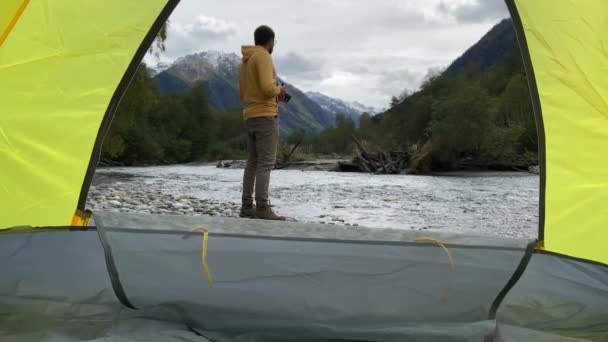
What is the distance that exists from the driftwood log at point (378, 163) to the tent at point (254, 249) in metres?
16.0

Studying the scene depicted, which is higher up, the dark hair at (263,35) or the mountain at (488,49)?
the mountain at (488,49)

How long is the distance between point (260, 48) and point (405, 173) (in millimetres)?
15016

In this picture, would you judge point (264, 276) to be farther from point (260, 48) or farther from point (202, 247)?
point (260, 48)

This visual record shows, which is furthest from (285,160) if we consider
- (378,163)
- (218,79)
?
(218,79)

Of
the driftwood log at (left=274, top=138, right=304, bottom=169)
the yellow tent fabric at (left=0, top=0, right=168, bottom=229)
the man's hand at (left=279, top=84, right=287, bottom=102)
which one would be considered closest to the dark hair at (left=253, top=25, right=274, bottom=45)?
the man's hand at (left=279, top=84, right=287, bottom=102)

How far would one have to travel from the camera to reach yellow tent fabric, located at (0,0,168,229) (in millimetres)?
1856

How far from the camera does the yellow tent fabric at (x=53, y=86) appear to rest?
1.86m

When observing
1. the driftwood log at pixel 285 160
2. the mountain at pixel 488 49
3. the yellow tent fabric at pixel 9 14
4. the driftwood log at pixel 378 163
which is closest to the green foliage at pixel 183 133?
the driftwood log at pixel 285 160

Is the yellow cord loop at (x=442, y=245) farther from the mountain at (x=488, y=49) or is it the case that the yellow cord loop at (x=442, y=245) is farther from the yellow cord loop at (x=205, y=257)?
the mountain at (x=488, y=49)

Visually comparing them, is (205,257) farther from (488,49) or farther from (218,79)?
(218,79)

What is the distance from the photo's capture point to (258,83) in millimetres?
3279

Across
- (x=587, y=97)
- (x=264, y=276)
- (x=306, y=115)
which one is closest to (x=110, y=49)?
(x=264, y=276)

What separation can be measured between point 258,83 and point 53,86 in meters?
1.56

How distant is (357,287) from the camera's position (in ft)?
4.44
